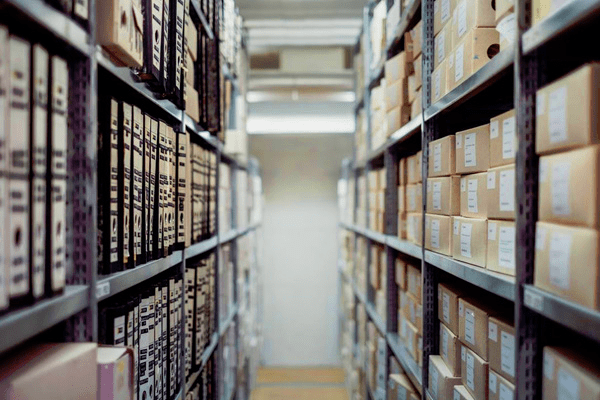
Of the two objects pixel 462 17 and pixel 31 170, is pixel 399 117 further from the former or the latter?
pixel 31 170

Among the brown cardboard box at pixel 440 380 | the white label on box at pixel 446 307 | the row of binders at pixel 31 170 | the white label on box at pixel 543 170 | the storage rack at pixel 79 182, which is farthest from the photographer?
the white label on box at pixel 446 307

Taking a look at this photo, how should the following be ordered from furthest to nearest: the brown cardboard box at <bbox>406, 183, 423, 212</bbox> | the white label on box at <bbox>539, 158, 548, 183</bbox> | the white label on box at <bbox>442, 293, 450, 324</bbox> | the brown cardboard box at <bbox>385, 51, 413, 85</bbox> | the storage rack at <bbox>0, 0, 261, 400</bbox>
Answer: the brown cardboard box at <bbox>385, 51, 413, 85</bbox> → the brown cardboard box at <bbox>406, 183, 423, 212</bbox> → the white label on box at <bbox>442, 293, 450, 324</bbox> → the white label on box at <bbox>539, 158, 548, 183</bbox> → the storage rack at <bbox>0, 0, 261, 400</bbox>

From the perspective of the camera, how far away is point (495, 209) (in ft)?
4.25

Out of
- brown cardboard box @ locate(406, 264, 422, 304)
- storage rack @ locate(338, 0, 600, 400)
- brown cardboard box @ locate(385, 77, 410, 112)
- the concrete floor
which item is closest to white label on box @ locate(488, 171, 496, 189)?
storage rack @ locate(338, 0, 600, 400)

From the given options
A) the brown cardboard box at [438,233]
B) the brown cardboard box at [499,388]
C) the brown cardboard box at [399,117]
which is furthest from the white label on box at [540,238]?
the brown cardboard box at [399,117]

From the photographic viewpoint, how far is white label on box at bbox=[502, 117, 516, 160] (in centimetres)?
119

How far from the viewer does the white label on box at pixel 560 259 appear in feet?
2.96

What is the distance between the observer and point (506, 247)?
4.03 feet

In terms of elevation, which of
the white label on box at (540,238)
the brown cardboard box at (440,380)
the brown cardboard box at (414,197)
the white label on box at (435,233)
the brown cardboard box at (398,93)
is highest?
the brown cardboard box at (398,93)

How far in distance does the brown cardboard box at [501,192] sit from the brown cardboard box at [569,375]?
0.32m

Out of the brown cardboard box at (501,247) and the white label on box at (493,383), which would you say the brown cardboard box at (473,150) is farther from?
the white label on box at (493,383)

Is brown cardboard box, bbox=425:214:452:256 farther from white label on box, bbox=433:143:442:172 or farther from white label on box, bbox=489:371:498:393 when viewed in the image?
white label on box, bbox=489:371:498:393

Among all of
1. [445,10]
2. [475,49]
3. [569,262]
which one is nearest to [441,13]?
[445,10]

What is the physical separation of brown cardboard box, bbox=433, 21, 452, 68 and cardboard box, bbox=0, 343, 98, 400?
1343 mm
